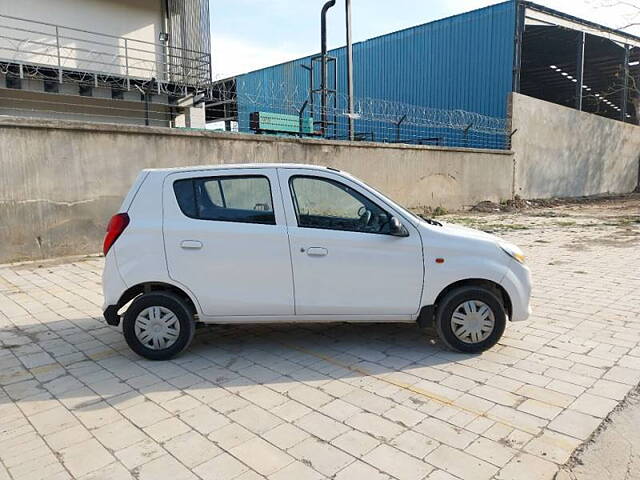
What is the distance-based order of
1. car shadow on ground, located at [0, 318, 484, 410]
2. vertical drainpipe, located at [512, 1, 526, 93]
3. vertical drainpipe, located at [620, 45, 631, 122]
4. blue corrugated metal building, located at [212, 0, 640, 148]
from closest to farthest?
car shadow on ground, located at [0, 318, 484, 410]
blue corrugated metal building, located at [212, 0, 640, 148]
vertical drainpipe, located at [512, 1, 526, 93]
vertical drainpipe, located at [620, 45, 631, 122]

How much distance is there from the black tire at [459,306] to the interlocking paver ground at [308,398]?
0.41 ft

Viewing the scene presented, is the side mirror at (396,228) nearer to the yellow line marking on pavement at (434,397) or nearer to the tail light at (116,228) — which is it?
the yellow line marking on pavement at (434,397)

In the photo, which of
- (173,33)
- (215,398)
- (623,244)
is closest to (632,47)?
(623,244)

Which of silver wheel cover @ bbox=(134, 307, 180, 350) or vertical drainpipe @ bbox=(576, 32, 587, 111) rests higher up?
vertical drainpipe @ bbox=(576, 32, 587, 111)

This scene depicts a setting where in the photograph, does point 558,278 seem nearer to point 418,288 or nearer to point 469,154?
point 418,288

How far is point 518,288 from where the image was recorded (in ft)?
14.5

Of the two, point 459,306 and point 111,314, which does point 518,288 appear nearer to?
point 459,306

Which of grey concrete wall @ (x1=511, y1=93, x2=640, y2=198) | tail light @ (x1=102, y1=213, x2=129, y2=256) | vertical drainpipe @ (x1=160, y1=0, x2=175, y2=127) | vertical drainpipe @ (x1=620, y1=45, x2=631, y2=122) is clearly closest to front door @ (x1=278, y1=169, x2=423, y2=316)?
tail light @ (x1=102, y1=213, x2=129, y2=256)

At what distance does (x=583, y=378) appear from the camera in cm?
395

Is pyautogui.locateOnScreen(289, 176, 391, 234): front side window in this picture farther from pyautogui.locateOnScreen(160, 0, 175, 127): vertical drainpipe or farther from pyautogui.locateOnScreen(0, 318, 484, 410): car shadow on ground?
pyautogui.locateOnScreen(160, 0, 175, 127): vertical drainpipe

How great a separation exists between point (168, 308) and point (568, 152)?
24343mm

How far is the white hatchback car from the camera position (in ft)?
13.8

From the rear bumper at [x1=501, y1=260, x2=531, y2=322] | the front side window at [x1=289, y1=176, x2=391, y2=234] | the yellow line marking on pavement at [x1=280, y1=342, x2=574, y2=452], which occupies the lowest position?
the yellow line marking on pavement at [x1=280, y1=342, x2=574, y2=452]

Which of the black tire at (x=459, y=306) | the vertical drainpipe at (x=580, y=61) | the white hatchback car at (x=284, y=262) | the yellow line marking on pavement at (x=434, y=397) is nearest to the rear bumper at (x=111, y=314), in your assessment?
the white hatchback car at (x=284, y=262)
